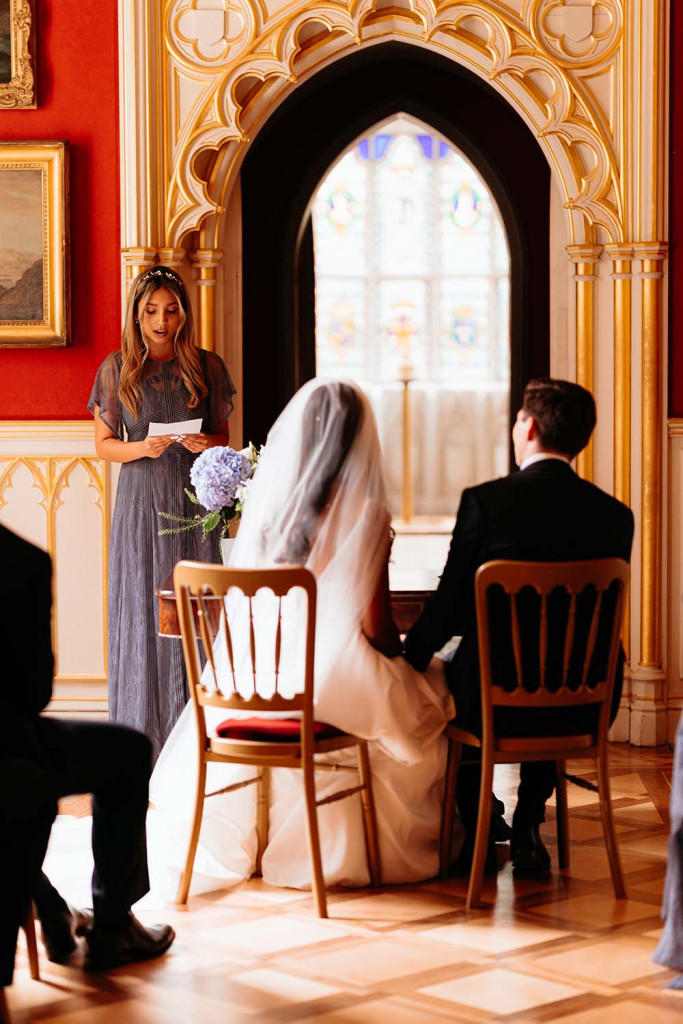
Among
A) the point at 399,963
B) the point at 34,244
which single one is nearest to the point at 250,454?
the point at 399,963

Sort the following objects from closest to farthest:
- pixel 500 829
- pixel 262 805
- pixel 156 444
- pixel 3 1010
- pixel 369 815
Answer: pixel 3 1010 → pixel 369 815 → pixel 262 805 → pixel 500 829 → pixel 156 444

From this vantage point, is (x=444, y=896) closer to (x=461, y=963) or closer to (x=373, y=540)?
(x=461, y=963)

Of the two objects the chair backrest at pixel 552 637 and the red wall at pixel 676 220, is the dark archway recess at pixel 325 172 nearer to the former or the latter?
the red wall at pixel 676 220

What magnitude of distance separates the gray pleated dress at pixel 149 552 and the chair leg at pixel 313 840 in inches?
70.7

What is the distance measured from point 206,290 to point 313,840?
3.16 meters

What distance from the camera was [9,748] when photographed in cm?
285

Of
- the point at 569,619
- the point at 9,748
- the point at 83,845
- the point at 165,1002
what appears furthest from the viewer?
the point at 83,845

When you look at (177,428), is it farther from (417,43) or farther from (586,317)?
(417,43)

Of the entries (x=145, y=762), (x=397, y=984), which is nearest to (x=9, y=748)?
(x=145, y=762)

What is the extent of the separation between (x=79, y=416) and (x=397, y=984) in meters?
3.51

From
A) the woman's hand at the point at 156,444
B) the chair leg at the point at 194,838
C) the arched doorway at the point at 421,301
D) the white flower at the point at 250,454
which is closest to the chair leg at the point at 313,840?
the chair leg at the point at 194,838

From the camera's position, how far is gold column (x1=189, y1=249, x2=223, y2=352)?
20.3 feet

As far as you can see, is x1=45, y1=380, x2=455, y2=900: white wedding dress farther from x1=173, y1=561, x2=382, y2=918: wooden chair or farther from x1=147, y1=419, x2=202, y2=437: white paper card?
x1=147, y1=419, x2=202, y2=437: white paper card

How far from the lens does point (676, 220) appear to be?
597 cm
